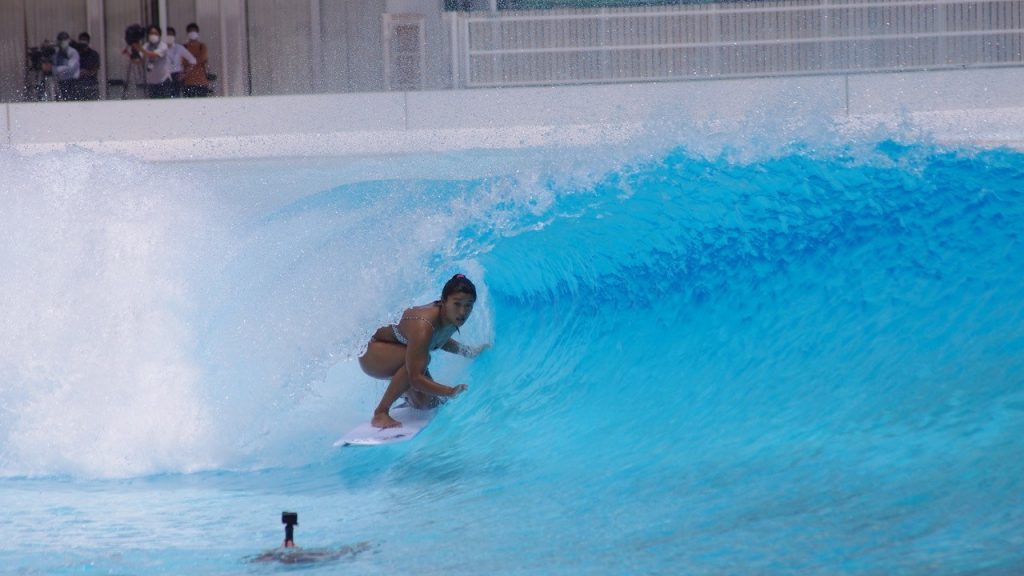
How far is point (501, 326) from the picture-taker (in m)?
7.05

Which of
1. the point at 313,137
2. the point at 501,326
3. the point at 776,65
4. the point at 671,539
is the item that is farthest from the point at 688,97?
the point at 671,539

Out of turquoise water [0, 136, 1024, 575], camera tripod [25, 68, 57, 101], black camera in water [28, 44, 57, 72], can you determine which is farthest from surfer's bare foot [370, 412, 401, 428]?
black camera in water [28, 44, 57, 72]

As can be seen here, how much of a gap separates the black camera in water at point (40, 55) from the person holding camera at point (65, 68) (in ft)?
0.53

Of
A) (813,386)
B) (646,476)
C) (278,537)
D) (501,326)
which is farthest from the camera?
(501,326)

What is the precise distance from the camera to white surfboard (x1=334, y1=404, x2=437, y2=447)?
18.4 feet

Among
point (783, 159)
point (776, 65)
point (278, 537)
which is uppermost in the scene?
point (776, 65)

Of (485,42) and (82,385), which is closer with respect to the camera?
(82,385)

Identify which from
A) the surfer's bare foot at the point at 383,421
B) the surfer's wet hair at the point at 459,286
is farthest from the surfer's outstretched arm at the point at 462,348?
the surfer's wet hair at the point at 459,286

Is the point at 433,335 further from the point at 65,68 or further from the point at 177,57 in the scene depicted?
the point at 65,68

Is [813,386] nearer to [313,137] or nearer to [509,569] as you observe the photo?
[509,569]

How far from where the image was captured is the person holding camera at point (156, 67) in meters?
13.8

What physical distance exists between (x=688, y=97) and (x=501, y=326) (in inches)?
232

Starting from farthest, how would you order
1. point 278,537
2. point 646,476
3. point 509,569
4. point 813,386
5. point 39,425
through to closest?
1. point 39,425
2. point 813,386
3. point 646,476
4. point 278,537
5. point 509,569

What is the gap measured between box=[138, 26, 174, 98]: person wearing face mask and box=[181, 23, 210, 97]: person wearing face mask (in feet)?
0.62
